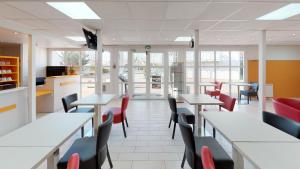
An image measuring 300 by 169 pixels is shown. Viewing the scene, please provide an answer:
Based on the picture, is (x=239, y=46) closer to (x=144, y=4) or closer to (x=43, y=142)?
(x=144, y=4)

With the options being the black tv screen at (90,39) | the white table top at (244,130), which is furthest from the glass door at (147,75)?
the white table top at (244,130)

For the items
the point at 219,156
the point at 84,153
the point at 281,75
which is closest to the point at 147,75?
the point at 281,75

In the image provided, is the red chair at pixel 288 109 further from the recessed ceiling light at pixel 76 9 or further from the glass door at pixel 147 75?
the glass door at pixel 147 75

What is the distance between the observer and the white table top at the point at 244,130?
1968 millimetres

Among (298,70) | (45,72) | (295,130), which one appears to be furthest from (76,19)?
(298,70)

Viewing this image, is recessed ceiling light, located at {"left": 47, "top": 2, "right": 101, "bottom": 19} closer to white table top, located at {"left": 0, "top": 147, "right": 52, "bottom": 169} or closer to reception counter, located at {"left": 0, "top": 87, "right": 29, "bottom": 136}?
reception counter, located at {"left": 0, "top": 87, "right": 29, "bottom": 136}

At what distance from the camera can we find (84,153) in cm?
243

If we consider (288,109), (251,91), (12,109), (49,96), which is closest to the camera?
(288,109)

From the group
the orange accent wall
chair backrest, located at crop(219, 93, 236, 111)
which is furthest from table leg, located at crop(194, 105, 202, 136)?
the orange accent wall

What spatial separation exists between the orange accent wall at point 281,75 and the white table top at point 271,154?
30.8 ft

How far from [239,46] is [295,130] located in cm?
891

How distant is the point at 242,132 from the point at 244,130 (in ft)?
0.28

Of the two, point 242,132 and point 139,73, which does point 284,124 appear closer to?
point 242,132

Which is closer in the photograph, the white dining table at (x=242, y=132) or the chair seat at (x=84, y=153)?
the white dining table at (x=242, y=132)
